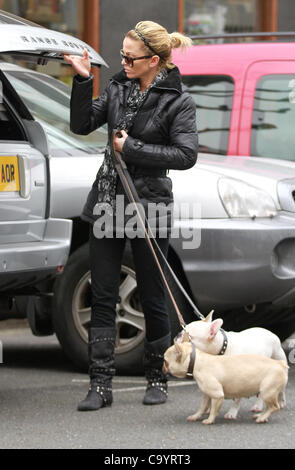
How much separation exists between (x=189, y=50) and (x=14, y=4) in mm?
4656

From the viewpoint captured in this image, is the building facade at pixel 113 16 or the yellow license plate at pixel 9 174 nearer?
the yellow license plate at pixel 9 174

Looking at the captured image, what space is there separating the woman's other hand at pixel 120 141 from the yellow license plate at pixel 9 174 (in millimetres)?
500

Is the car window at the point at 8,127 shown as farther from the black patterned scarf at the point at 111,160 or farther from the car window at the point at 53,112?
the car window at the point at 53,112

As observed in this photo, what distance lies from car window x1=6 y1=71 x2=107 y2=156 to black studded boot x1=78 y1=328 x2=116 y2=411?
4.69 ft

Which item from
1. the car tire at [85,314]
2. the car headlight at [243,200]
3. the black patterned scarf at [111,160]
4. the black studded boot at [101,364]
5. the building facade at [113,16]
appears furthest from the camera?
the building facade at [113,16]

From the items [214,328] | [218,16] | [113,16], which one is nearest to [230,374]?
[214,328]

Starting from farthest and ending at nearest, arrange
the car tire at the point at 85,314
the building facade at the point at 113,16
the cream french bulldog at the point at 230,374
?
the building facade at the point at 113,16
the car tire at the point at 85,314
the cream french bulldog at the point at 230,374

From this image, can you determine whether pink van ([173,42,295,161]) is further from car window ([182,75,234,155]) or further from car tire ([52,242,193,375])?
car tire ([52,242,193,375])

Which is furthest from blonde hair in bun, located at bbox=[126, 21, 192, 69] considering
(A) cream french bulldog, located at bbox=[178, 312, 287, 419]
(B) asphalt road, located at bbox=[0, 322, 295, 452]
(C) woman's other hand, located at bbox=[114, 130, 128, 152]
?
(B) asphalt road, located at bbox=[0, 322, 295, 452]

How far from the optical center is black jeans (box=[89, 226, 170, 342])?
5668 millimetres

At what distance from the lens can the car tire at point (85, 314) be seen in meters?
6.55

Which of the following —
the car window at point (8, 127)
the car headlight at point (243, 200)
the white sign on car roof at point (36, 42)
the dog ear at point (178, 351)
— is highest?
the white sign on car roof at point (36, 42)

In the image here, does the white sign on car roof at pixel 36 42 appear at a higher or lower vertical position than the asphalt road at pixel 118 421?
higher

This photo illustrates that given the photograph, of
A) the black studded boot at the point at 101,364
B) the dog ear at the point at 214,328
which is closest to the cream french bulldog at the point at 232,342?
the dog ear at the point at 214,328
